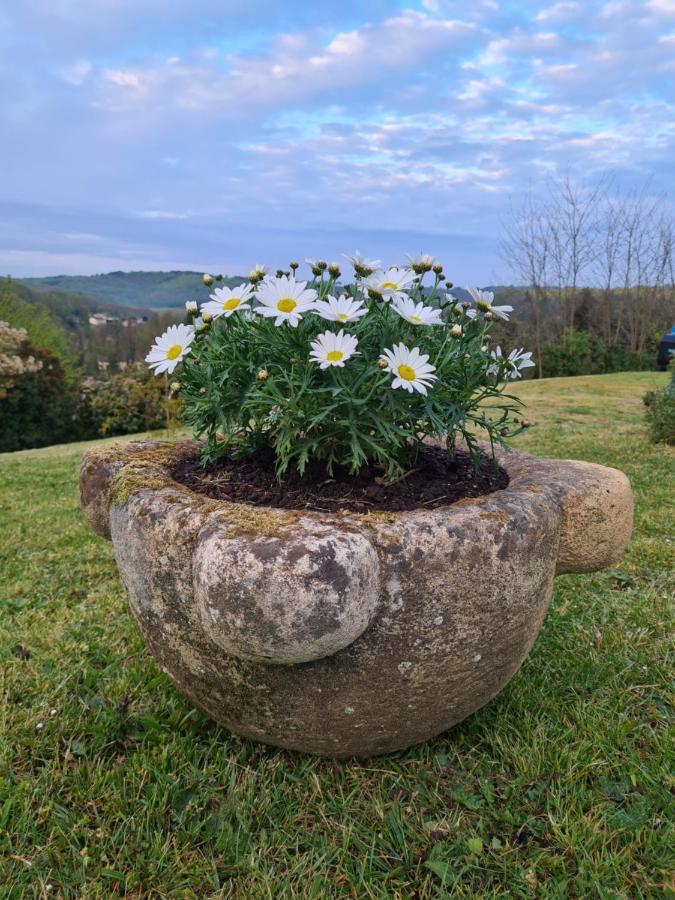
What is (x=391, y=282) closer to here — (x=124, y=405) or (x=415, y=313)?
(x=415, y=313)

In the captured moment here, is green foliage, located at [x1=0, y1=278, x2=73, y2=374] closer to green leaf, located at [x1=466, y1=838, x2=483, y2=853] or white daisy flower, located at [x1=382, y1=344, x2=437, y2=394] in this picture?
white daisy flower, located at [x1=382, y1=344, x2=437, y2=394]

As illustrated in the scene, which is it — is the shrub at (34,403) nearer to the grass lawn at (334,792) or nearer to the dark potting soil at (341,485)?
the grass lawn at (334,792)

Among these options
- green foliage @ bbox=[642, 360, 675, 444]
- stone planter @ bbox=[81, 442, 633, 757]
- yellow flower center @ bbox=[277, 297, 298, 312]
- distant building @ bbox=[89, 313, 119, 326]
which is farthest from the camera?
distant building @ bbox=[89, 313, 119, 326]

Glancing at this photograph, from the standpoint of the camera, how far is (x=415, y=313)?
6.09 feet

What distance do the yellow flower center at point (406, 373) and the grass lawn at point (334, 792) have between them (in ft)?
4.14

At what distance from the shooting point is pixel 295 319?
1.71m

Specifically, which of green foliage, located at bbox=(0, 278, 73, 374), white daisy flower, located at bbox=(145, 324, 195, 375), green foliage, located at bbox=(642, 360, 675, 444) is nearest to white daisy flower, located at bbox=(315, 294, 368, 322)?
white daisy flower, located at bbox=(145, 324, 195, 375)

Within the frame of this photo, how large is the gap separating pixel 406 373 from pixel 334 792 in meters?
1.31

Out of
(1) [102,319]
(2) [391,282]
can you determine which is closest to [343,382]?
(2) [391,282]

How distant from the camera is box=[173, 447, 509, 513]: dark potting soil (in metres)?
1.90

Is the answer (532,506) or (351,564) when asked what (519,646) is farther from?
(351,564)

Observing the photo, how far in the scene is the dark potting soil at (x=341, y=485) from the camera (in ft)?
6.24

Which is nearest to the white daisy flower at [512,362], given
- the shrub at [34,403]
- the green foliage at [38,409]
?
the shrub at [34,403]

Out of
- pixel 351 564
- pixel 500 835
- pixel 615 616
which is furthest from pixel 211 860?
pixel 615 616
